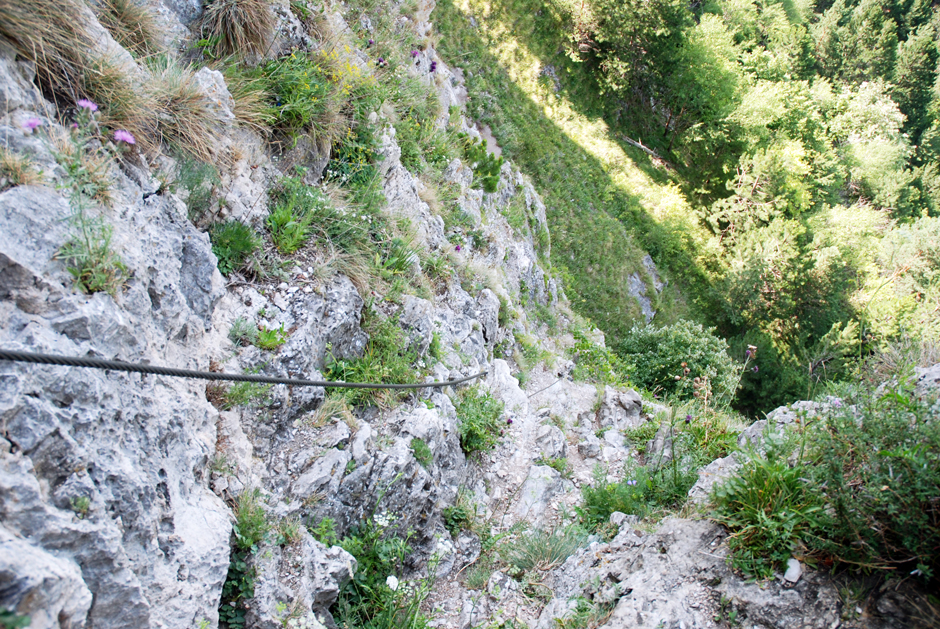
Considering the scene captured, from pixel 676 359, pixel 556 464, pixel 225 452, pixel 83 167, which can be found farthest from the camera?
pixel 676 359

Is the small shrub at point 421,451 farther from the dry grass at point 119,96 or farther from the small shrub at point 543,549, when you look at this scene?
the dry grass at point 119,96

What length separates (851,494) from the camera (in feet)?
8.09

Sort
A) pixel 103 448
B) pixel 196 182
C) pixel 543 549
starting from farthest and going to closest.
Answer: pixel 543 549 → pixel 196 182 → pixel 103 448

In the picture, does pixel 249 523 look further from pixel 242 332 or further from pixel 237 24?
pixel 237 24

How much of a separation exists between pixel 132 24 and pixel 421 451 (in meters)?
4.01

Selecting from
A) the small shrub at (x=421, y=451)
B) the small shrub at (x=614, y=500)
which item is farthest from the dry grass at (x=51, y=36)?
the small shrub at (x=614, y=500)

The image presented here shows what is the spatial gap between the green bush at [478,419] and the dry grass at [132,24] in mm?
4127

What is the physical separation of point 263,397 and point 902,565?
3774mm

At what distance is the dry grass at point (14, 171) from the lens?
2270mm

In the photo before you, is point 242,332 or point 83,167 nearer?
point 83,167

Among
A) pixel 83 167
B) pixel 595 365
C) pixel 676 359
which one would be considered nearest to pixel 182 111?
pixel 83 167

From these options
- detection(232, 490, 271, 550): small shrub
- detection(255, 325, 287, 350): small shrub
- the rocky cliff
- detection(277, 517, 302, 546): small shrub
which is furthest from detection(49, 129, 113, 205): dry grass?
detection(277, 517, 302, 546): small shrub

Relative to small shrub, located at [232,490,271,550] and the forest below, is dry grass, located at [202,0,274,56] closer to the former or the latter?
small shrub, located at [232,490,271,550]

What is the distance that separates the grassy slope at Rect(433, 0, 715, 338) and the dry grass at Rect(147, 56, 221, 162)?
10839 mm
